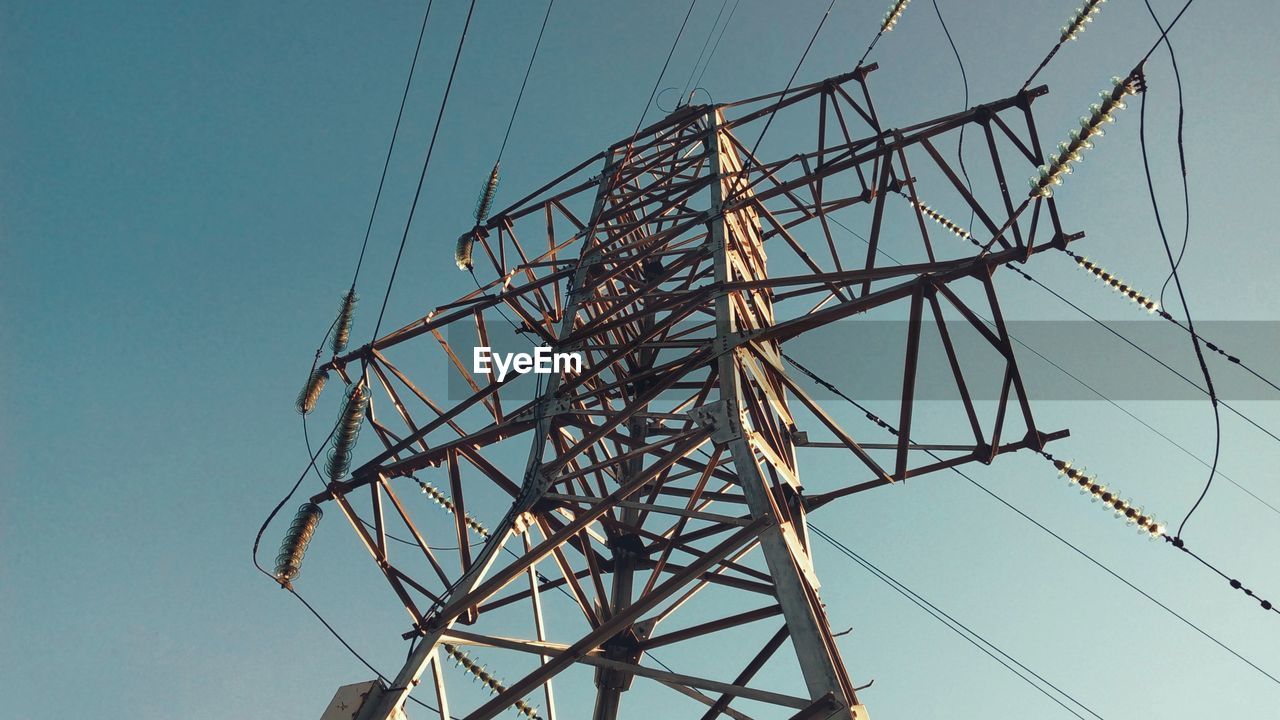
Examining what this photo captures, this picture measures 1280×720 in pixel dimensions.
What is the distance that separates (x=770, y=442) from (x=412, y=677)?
3512 mm

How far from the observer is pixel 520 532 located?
6.89 m

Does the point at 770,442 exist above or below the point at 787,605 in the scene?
above

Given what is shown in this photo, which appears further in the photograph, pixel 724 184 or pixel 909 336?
pixel 724 184

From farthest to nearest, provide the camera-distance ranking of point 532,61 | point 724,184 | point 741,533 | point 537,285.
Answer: point 532,61, point 724,184, point 537,285, point 741,533

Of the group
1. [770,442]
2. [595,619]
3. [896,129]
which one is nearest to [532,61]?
[896,129]

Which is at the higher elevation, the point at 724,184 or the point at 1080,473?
the point at 724,184

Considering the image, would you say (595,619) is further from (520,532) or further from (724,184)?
(724,184)

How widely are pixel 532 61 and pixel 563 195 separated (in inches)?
76.3

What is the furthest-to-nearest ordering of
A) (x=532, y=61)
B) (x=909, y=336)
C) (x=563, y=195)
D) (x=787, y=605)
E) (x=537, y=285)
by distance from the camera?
(x=563, y=195)
(x=532, y=61)
(x=537, y=285)
(x=909, y=336)
(x=787, y=605)

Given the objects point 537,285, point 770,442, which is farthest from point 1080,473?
point 537,285

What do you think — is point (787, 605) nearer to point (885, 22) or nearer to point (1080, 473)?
point (1080, 473)

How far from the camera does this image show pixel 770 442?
7348 millimetres

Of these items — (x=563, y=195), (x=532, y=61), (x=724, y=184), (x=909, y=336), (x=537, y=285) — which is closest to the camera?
(x=909, y=336)

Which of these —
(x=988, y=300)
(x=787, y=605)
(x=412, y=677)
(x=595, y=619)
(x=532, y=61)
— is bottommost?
(x=787, y=605)
